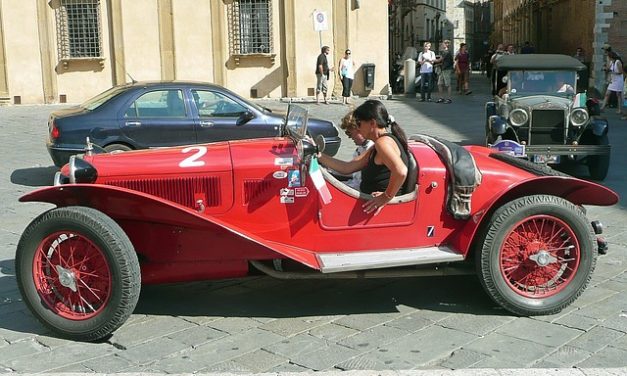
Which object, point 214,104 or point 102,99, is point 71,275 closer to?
point 214,104

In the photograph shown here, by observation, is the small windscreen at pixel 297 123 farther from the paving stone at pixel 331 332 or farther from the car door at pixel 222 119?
the car door at pixel 222 119

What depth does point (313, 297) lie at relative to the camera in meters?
5.27

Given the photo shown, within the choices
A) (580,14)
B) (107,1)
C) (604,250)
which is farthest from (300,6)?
(604,250)

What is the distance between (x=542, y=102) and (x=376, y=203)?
6.59 metres

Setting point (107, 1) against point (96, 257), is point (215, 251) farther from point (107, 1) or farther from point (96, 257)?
point (107, 1)

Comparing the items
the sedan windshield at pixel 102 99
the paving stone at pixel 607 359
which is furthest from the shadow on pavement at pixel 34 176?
the paving stone at pixel 607 359

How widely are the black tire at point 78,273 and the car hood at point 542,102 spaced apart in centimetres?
754

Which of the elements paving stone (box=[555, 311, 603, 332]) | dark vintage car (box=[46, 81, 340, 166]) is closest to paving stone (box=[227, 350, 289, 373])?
paving stone (box=[555, 311, 603, 332])

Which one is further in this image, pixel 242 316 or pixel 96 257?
pixel 242 316

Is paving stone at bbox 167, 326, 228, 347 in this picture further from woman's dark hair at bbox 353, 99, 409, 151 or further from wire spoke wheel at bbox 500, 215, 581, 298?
wire spoke wheel at bbox 500, 215, 581, 298

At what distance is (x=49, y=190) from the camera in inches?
178

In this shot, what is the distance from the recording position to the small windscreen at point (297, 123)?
4.81 metres

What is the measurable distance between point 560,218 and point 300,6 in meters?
17.7

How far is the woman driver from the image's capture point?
15.5 ft
